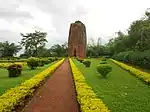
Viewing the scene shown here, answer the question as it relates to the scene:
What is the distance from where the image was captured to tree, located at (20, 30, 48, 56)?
67.1 metres

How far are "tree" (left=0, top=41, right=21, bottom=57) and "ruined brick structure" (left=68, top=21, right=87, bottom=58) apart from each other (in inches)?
571

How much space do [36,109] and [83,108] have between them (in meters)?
1.50

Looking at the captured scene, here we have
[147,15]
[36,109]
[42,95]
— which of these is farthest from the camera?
[147,15]

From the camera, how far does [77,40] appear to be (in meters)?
59.4

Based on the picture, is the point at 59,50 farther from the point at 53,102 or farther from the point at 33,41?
the point at 53,102

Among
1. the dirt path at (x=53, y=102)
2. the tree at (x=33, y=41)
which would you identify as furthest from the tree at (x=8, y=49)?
the dirt path at (x=53, y=102)

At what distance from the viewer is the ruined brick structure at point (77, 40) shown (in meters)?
59.3

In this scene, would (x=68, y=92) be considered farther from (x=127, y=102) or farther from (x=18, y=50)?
(x=18, y=50)

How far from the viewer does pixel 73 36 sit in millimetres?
59656

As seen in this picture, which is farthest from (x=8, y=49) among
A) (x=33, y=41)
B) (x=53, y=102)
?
(x=53, y=102)

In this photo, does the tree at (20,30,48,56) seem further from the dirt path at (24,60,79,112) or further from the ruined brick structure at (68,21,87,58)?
the dirt path at (24,60,79,112)

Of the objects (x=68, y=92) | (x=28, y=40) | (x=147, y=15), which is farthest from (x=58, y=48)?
(x=68, y=92)

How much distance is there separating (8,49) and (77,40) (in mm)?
17363

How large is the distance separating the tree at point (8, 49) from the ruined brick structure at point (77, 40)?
14.5 meters
